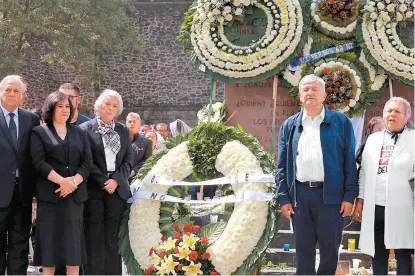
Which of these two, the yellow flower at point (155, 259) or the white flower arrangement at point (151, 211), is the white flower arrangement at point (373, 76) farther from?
the yellow flower at point (155, 259)

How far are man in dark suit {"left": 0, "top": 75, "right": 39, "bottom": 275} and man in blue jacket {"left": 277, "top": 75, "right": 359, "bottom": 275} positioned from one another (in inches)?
80.7

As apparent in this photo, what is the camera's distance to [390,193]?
17.4 ft

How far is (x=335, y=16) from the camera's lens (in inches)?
342

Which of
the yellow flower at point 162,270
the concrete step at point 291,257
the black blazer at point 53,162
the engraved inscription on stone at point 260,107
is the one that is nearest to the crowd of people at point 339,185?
the yellow flower at point 162,270

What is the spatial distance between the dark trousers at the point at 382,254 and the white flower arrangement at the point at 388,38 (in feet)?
12.0

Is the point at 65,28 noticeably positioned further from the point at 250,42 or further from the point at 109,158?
the point at 109,158

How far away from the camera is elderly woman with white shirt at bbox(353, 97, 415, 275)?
5.27 metres

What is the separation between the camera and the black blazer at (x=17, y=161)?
5.56m

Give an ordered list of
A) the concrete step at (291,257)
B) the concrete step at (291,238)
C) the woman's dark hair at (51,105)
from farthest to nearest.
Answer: the concrete step at (291,238) < the concrete step at (291,257) < the woman's dark hair at (51,105)

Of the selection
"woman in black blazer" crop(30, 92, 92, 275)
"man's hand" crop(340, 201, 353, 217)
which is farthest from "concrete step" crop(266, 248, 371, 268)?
"woman in black blazer" crop(30, 92, 92, 275)

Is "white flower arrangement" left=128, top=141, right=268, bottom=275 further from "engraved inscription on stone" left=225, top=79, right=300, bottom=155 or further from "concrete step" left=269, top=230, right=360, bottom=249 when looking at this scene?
"engraved inscription on stone" left=225, top=79, right=300, bottom=155

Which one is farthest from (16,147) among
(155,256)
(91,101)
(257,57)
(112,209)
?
(91,101)

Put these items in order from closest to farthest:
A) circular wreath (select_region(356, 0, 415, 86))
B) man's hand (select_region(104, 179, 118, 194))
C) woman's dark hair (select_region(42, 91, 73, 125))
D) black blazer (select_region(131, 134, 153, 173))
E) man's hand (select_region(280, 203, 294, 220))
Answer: man's hand (select_region(280, 203, 294, 220)), woman's dark hair (select_region(42, 91, 73, 125)), man's hand (select_region(104, 179, 118, 194)), black blazer (select_region(131, 134, 153, 173)), circular wreath (select_region(356, 0, 415, 86))

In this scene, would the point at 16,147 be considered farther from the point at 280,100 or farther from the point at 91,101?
the point at 91,101
